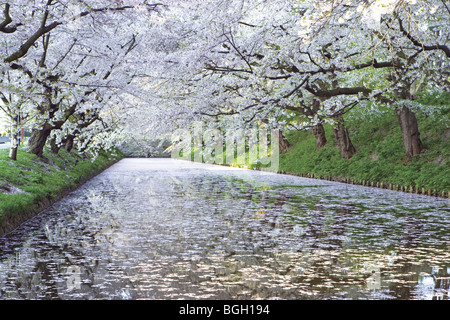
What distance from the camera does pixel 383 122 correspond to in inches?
1225

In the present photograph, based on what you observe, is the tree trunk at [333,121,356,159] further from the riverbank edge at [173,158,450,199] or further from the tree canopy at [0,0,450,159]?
the tree canopy at [0,0,450,159]

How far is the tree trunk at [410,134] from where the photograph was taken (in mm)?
24047

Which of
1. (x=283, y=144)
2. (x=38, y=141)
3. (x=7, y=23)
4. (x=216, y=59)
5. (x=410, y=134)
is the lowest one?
(x=38, y=141)

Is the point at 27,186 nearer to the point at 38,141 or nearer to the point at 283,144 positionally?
the point at 38,141

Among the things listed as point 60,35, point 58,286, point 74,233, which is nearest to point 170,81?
point 60,35

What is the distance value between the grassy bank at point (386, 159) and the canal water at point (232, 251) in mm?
3982

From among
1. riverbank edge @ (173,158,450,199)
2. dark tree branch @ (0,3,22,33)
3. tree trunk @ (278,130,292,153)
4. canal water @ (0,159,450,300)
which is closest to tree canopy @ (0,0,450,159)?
dark tree branch @ (0,3,22,33)

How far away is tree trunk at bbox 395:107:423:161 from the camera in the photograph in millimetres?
24047

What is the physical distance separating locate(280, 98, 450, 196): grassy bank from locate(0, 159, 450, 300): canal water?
398 centimetres

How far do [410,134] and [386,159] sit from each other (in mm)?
2127

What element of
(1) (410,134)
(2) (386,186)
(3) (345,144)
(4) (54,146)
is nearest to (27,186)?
(2) (386,186)

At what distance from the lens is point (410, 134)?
24188 mm

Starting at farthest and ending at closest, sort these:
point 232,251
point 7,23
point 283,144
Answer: point 283,144 → point 7,23 → point 232,251

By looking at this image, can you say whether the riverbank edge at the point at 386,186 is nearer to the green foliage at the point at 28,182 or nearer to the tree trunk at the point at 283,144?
the tree trunk at the point at 283,144
